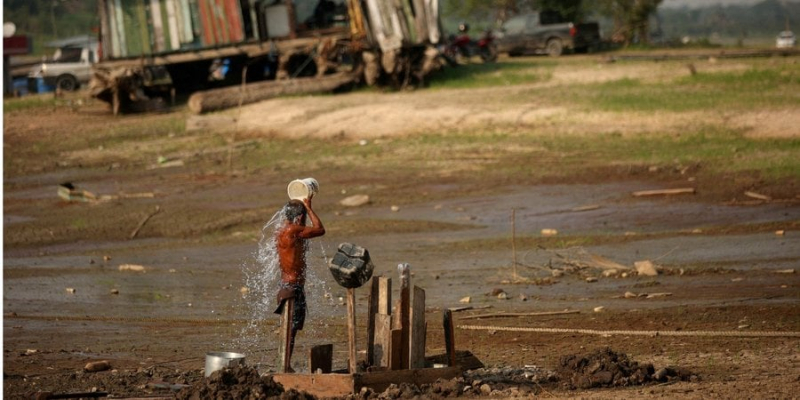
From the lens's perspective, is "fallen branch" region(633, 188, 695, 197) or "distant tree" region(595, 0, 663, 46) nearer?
"fallen branch" region(633, 188, 695, 197)

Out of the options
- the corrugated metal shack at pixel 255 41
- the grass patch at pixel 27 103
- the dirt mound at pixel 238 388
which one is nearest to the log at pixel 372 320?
the dirt mound at pixel 238 388

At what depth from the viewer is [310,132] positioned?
23859 mm

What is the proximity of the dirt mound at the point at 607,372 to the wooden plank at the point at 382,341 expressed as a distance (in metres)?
1.14

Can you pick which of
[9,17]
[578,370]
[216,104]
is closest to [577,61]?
[216,104]

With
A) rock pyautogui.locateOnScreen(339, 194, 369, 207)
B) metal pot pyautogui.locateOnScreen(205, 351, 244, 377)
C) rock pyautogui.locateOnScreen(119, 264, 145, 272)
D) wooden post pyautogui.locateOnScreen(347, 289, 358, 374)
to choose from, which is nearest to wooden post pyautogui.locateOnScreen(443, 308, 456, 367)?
wooden post pyautogui.locateOnScreen(347, 289, 358, 374)

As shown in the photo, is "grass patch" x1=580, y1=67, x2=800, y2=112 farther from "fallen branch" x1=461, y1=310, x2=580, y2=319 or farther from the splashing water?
"fallen branch" x1=461, y1=310, x2=580, y2=319

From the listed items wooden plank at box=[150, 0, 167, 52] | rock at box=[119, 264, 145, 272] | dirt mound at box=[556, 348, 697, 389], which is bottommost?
rock at box=[119, 264, 145, 272]

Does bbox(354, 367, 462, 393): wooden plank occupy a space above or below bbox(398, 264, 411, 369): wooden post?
below

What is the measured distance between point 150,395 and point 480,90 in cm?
1834

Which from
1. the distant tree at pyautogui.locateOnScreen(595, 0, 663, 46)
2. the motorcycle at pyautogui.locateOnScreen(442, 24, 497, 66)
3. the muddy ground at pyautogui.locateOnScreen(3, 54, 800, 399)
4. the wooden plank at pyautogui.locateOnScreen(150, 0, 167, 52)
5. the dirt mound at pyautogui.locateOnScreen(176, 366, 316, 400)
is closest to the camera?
the dirt mound at pyautogui.locateOnScreen(176, 366, 316, 400)

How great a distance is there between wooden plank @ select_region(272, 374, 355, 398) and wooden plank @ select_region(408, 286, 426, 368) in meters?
0.55

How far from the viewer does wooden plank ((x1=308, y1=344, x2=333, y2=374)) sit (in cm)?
820

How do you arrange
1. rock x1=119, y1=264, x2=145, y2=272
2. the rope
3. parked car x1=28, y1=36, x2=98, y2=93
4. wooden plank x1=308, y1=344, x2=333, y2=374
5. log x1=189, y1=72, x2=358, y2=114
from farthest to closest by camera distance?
1. parked car x1=28, y1=36, x2=98, y2=93
2. log x1=189, y1=72, x2=358, y2=114
3. rock x1=119, y1=264, x2=145, y2=272
4. the rope
5. wooden plank x1=308, y1=344, x2=333, y2=374

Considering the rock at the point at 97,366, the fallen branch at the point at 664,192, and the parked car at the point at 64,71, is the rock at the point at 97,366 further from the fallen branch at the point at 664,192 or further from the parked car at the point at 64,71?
the parked car at the point at 64,71
